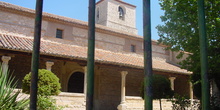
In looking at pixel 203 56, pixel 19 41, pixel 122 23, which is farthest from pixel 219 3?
pixel 122 23

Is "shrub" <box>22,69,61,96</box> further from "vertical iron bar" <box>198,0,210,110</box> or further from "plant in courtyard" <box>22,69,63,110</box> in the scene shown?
"vertical iron bar" <box>198,0,210,110</box>

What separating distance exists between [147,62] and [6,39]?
33.5 ft

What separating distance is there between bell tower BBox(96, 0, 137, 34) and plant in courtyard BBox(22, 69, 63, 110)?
16.9m

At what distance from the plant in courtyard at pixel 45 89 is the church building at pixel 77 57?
8.90 ft

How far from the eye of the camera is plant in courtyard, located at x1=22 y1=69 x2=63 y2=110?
22.9 ft

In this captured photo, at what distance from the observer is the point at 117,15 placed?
87.1 ft

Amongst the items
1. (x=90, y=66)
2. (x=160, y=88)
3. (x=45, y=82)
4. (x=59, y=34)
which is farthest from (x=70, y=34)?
(x=90, y=66)

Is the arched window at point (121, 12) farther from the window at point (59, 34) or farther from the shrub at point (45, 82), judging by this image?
the shrub at point (45, 82)

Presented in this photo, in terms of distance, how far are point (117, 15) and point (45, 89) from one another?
777 inches

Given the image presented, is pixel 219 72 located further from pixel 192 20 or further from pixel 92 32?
pixel 92 32

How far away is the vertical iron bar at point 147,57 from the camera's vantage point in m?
3.49

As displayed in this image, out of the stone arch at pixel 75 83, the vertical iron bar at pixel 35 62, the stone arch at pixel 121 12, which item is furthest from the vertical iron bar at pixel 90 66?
the stone arch at pixel 121 12

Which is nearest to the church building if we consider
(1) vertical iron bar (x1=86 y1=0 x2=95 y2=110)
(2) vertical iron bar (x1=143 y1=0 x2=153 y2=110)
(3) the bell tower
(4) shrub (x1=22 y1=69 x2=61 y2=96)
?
(4) shrub (x1=22 y1=69 x2=61 y2=96)

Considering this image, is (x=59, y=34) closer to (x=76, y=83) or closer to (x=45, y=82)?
(x=76, y=83)
